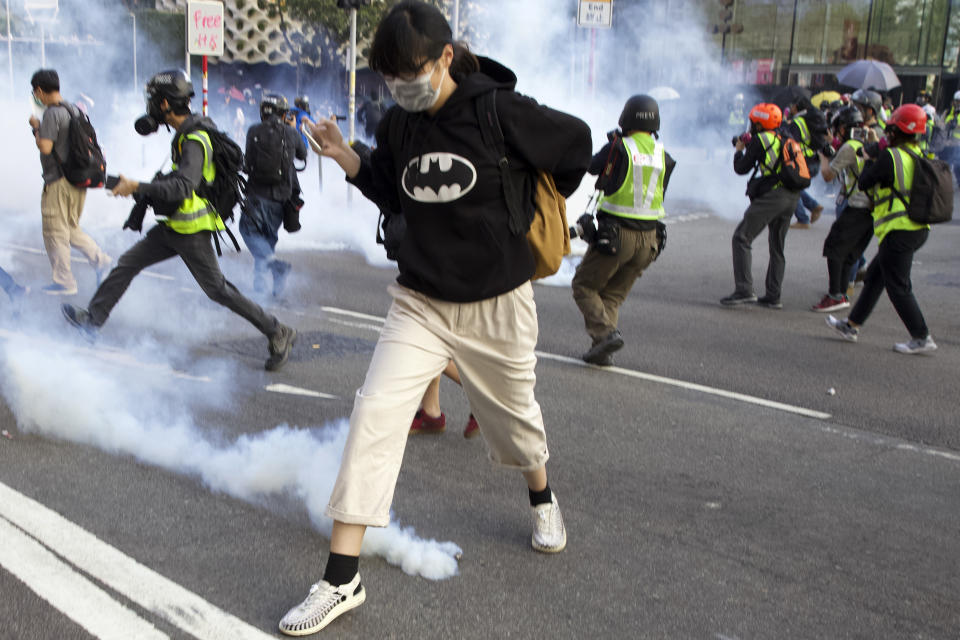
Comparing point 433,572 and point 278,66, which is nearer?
point 433,572

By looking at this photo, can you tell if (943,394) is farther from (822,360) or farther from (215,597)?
(215,597)

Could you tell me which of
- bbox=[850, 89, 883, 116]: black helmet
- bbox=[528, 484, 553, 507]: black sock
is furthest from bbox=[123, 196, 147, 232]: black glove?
bbox=[850, 89, 883, 116]: black helmet

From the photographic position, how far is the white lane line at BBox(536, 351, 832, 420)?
221 inches

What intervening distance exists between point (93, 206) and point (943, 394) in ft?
40.2

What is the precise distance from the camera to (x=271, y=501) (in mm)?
3863

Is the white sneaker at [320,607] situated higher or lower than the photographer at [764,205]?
lower

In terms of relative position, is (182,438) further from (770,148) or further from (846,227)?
(846,227)

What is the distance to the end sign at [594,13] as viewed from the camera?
49.3 ft

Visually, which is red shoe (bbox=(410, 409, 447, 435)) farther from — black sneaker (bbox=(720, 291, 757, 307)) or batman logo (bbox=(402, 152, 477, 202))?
black sneaker (bbox=(720, 291, 757, 307))

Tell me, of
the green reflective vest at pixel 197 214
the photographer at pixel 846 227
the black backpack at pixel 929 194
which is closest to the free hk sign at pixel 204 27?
the green reflective vest at pixel 197 214

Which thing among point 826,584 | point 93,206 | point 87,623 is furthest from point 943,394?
point 93,206

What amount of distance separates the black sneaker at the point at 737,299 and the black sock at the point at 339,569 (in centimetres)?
645

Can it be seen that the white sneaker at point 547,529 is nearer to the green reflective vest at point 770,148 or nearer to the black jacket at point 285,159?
the black jacket at point 285,159

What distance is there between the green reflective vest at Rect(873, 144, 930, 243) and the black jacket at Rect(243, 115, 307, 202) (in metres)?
4.70
